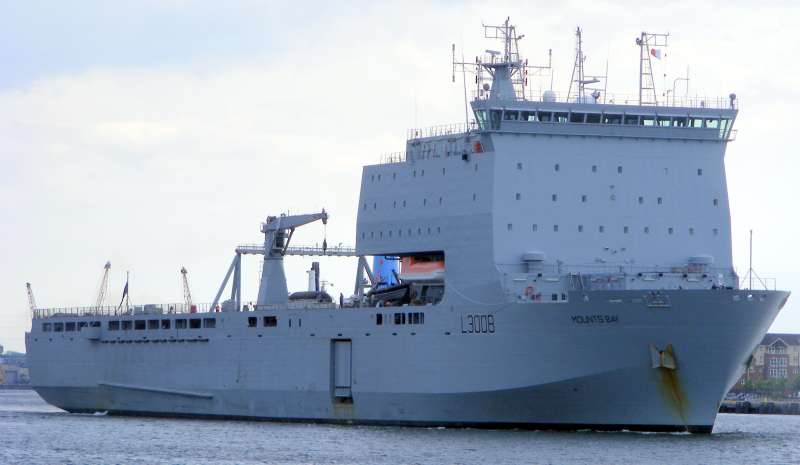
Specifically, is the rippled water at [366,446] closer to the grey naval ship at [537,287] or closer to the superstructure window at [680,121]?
the grey naval ship at [537,287]

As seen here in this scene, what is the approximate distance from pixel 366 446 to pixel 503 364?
522cm

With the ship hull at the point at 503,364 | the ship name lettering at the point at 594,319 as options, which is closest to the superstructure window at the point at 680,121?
the ship hull at the point at 503,364

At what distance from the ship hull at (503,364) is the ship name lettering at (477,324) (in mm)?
29

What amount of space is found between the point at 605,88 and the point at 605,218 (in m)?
4.33

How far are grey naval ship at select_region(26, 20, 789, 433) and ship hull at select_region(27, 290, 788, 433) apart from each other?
0.18 ft

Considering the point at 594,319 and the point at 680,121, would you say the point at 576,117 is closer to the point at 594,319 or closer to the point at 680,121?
the point at 680,121

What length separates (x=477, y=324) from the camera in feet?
155

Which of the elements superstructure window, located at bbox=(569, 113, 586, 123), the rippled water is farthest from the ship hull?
superstructure window, located at bbox=(569, 113, 586, 123)

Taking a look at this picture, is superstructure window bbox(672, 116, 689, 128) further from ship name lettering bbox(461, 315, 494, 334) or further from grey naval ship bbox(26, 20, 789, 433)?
ship name lettering bbox(461, 315, 494, 334)

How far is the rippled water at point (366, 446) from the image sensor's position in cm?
4022

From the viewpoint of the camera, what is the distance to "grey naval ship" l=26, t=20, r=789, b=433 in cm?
4478

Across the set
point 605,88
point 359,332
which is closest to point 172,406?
point 359,332

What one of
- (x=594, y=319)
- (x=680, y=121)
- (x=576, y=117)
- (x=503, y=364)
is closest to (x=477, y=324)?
(x=503, y=364)

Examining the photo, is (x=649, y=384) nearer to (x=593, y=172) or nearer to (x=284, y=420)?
(x=593, y=172)
